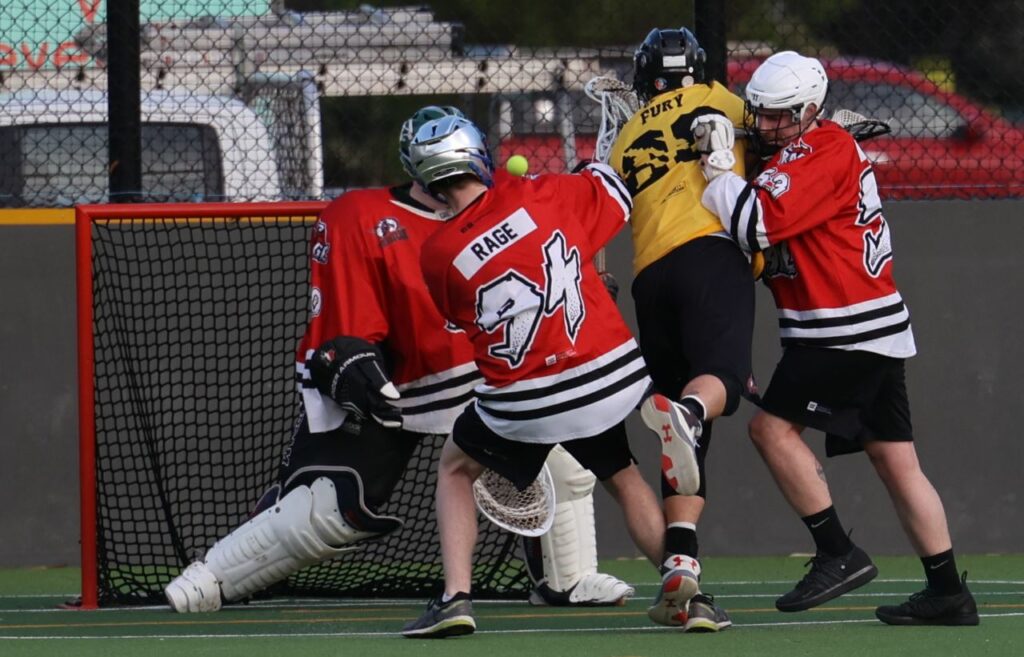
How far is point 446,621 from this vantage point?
523 cm

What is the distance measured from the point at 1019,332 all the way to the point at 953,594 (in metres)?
2.69

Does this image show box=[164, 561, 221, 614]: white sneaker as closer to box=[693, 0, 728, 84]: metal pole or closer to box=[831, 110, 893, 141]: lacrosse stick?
box=[831, 110, 893, 141]: lacrosse stick

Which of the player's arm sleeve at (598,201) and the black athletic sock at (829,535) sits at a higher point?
the player's arm sleeve at (598,201)

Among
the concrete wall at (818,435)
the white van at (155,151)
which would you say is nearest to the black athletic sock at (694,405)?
the concrete wall at (818,435)

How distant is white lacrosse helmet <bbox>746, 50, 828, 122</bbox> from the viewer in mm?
5652

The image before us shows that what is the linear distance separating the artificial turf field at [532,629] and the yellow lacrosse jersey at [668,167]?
4.00ft

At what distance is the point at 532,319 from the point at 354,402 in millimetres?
1015

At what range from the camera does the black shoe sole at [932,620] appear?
17.9 ft

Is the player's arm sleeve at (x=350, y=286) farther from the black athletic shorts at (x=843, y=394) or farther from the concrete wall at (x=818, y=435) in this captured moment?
the concrete wall at (x=818, y=435)

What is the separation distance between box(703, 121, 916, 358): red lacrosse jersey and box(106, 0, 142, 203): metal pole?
2.97 metres

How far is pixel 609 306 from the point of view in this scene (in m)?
5.38

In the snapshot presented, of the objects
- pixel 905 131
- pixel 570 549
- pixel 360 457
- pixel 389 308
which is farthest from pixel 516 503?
pixel 905 131

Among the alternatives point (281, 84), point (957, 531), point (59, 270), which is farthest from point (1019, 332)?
point (59, 270)

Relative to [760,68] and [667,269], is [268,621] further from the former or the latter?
[760,68]
